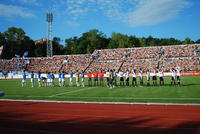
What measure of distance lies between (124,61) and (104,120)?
136ft

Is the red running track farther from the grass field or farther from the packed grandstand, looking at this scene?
the packed grandstand

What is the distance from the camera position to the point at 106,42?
100062 millimetres

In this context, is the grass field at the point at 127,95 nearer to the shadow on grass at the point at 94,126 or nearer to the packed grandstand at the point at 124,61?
the shadow on grass at the point at 94,126

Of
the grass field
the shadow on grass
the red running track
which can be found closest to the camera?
the shadow on grass

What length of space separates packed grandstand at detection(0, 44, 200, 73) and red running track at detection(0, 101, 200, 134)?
34.5 metres

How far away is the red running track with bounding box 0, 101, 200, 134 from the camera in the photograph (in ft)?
21.4

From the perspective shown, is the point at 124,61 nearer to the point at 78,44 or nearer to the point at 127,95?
the point at 127,95

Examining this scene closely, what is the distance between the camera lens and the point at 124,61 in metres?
48.5

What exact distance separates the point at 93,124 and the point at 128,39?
3240 inches

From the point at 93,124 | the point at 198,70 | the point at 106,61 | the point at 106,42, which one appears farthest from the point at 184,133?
the point at 106,42

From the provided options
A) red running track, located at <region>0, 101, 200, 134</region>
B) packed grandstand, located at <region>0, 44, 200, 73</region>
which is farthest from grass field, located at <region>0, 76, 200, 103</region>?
packed grandstand, located at <region>0, 44, 200, 73</region>

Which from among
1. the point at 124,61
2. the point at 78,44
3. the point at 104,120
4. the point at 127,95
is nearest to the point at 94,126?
the point at 104,120

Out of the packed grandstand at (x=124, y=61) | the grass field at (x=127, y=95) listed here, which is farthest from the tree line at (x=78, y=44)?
the grass field at (x=127, y=95)

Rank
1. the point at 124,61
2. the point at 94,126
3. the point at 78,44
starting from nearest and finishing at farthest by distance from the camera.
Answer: the point at 94,126 < the point at 124,61 < the point at 78,44
